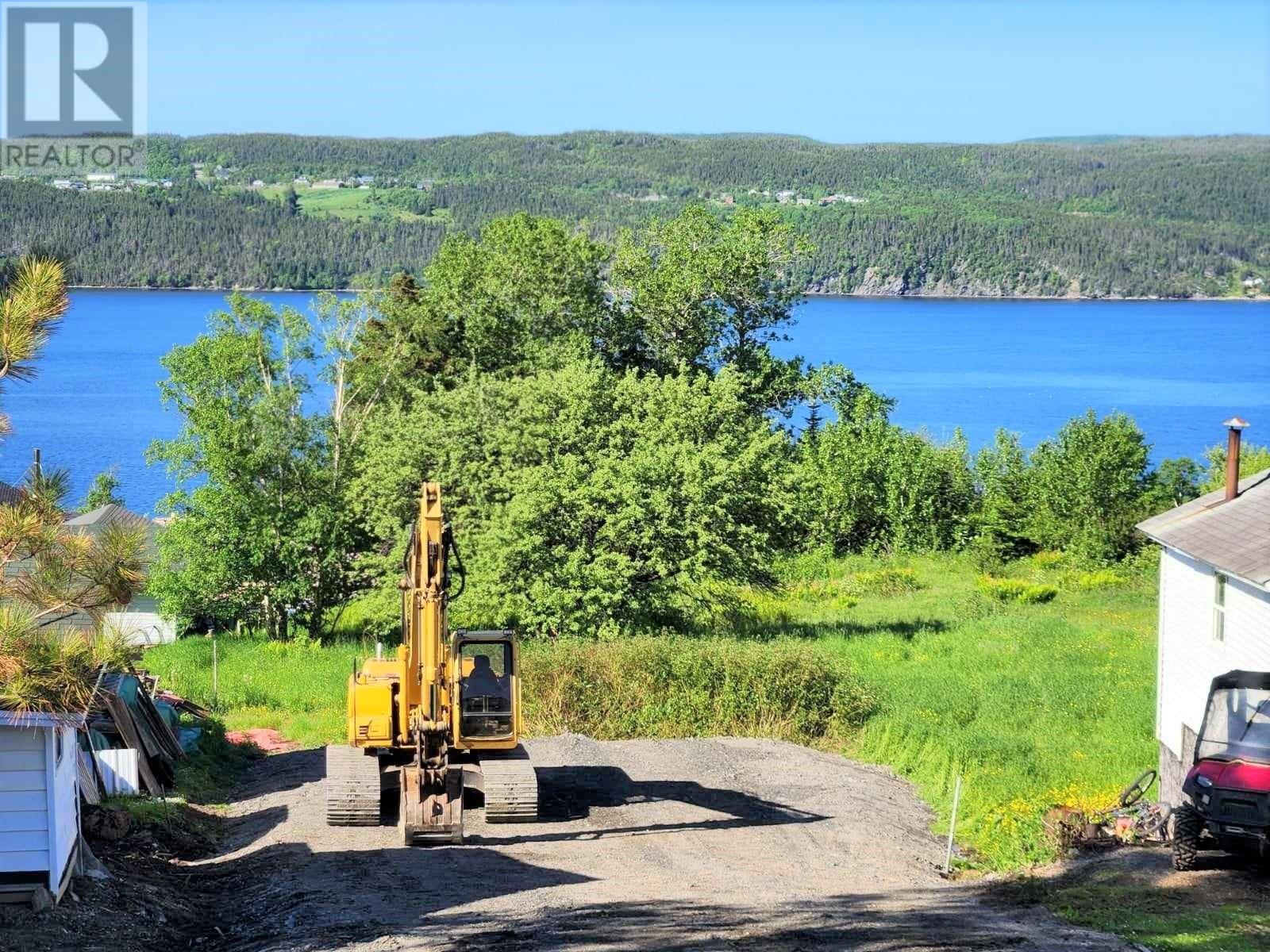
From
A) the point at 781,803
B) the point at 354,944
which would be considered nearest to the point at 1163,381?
the point at 781,803

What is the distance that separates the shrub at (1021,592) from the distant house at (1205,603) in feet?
71.6

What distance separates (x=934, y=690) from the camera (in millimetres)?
31172

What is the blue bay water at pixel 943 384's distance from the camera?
3637 inches

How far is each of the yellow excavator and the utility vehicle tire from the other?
768 centimetres

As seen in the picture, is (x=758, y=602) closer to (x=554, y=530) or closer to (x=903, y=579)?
(x=903, y=579)

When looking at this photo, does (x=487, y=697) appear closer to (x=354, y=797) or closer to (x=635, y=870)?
(x=354, y=797)

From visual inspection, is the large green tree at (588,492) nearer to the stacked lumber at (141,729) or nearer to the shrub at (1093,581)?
the stacked lumber at (141,729)

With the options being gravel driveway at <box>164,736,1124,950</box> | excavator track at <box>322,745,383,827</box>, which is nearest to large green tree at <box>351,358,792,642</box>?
gravel driveway at <box>164,736,1124,950</box>

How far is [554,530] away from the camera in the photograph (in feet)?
120

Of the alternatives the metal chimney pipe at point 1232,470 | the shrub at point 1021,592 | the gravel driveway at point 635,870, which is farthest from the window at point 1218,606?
the shrub at point 1021,592

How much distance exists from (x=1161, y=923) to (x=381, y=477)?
27.7m

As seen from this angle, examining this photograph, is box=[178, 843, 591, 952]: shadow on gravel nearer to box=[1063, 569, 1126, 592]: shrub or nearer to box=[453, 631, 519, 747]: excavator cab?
box=[453, 631, 519, 747]: excavator cab

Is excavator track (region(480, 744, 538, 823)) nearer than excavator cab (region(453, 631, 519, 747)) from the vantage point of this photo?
No

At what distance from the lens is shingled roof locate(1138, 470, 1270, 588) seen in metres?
20.3
